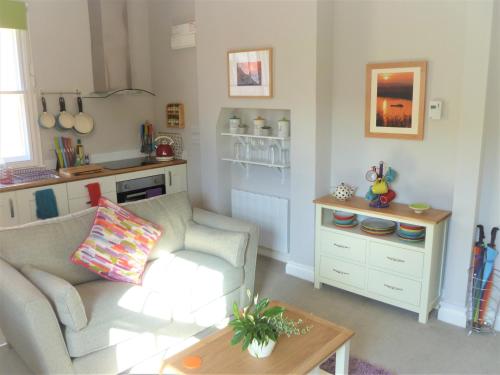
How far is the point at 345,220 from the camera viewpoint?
133 inches

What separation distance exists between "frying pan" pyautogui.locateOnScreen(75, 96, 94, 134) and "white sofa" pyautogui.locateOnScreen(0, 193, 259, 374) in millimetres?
1572

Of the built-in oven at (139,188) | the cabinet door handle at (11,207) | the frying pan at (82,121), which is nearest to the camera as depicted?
the cabinet door handle at (11,207)

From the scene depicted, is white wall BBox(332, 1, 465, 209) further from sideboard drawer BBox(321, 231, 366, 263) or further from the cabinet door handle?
the cabinet door handle

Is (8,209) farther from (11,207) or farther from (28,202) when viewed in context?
(28,202)

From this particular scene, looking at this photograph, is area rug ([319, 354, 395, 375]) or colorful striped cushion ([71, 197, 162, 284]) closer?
area rug ([319, 354, 395, 375])

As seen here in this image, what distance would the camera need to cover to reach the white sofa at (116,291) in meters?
2.23

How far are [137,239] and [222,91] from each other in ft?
5.55

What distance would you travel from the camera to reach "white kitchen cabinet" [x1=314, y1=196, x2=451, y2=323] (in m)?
2.99

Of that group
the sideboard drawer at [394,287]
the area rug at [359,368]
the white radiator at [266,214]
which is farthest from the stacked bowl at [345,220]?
the area rug at [359,368]

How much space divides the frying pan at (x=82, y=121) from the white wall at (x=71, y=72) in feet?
0.18

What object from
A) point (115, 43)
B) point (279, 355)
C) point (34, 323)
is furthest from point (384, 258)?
point (115, 43)

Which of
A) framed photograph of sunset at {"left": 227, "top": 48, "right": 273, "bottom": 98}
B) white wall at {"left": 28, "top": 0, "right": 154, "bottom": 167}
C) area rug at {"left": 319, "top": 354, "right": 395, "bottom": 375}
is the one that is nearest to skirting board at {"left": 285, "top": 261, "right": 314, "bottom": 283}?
area rug at {"left": 319, "top": 354, "right": 395, "bottom": 375}

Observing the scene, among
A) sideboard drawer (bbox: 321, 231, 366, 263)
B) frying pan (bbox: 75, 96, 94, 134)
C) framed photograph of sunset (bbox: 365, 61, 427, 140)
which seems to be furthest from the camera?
frying pan (bbox: 75, 96, 94, 134)

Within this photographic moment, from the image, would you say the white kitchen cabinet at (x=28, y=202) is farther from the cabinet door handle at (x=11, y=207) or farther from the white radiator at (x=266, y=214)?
the white radiator at (x=266, y=214)
